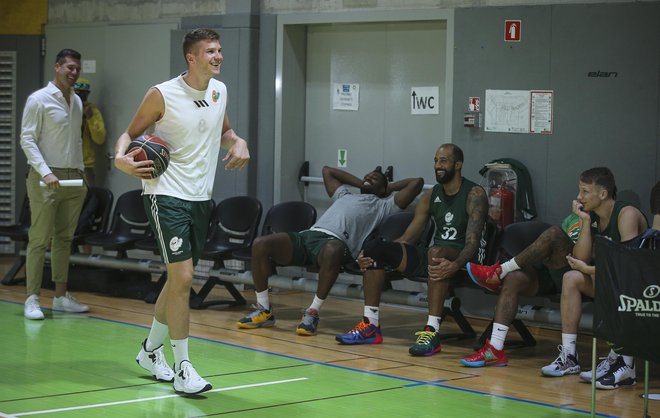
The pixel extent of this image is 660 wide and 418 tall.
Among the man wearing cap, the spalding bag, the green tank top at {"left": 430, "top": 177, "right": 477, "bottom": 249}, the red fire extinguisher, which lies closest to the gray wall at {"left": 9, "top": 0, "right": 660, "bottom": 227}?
the red fire extinguisher

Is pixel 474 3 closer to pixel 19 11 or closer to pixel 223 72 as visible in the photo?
pixel 223 72

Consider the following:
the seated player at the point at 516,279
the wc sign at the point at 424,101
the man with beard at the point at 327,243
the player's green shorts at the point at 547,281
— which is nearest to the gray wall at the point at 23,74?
the wc sign at the point at 424,101

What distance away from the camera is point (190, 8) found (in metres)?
10.6

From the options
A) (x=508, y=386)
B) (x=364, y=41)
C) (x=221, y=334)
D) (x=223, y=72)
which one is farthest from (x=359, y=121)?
(x=508, y=386)

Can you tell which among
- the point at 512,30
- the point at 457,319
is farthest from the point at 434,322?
the point at 512,30

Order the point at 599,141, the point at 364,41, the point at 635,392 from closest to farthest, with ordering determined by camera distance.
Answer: the point at 635,392, the point at 599,141, the point at 364,41

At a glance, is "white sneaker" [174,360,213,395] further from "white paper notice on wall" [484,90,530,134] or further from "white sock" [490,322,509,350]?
"white paper notice on wall" [484,90,530,134]

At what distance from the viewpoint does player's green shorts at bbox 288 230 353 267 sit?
7.96 meters

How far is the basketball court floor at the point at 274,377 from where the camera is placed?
538 cm

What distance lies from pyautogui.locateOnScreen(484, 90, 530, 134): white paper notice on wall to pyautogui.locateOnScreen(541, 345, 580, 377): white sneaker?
7.99 ft

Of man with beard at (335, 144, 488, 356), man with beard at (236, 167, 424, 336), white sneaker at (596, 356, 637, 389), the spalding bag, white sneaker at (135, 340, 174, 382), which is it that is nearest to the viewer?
the spalding bag

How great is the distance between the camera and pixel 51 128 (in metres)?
8.01

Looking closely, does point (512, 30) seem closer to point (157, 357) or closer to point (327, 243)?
point (327, 243)

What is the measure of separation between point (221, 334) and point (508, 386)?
2.38 metres
